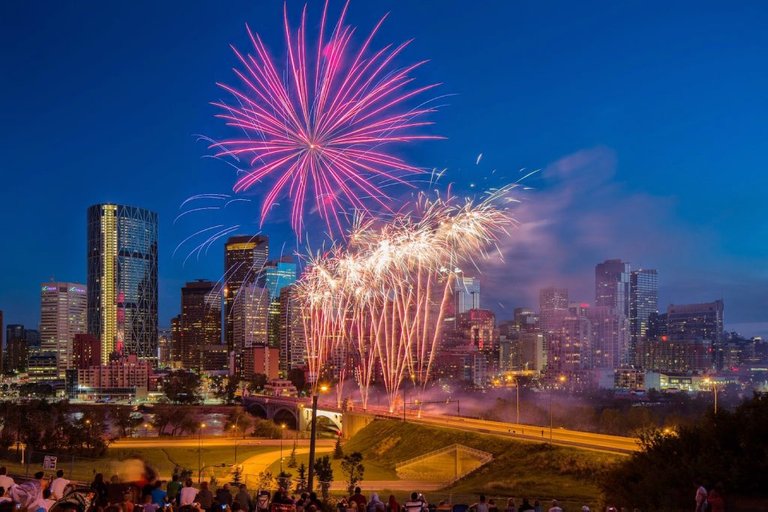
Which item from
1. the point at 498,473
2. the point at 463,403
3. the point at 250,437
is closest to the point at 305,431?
the point at 250,437

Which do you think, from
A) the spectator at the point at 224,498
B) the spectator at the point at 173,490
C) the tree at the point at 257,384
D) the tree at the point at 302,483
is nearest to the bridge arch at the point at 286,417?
→ the tree at the point at 257,384

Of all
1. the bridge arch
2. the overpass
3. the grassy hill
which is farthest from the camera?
the bridge arch

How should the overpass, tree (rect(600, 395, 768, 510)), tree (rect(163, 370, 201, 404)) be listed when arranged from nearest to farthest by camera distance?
tree (rect(600, 395, 768, 510)) < the overpass < tree (rect(163, 370, 201, 404))

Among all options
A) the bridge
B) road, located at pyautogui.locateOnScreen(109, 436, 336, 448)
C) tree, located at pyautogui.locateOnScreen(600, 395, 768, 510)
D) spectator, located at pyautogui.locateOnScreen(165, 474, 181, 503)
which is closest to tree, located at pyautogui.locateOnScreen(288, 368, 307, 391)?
the bridge

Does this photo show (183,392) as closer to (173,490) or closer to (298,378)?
(298,378)

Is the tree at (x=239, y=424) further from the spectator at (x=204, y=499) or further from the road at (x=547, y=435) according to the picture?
the spectator at (x=204, y=499)

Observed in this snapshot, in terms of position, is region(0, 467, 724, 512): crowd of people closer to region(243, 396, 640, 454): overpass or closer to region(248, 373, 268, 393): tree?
region(243, 396, 640, 454): overpass

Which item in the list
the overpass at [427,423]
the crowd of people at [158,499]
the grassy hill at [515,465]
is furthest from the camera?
the overpass at [427,423]

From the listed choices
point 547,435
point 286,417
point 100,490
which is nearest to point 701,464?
point 100,490

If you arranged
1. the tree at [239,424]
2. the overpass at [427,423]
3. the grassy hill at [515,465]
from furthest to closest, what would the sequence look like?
the tree at [239,424], the overpass at [427,423], the grassy hill at [515,465]

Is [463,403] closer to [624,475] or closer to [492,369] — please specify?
[624,475]
